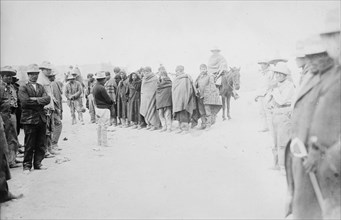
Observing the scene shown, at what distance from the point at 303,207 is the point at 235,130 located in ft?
18.0

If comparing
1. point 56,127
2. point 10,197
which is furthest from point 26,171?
point 56,127

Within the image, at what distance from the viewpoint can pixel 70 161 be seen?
18.9 feet

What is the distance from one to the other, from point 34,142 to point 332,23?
3977 millimetres

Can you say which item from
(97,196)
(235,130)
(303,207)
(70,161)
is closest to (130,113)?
(235,130)

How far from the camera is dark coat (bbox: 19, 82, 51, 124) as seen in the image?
4.75m

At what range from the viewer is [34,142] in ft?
16.2

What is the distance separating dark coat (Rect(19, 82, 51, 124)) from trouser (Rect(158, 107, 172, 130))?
4.00m

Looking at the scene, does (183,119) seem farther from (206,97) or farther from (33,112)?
(33,112)

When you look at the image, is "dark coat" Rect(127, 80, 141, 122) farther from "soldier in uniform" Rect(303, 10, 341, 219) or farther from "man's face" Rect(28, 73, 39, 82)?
"soldier in uniform" Rect(303, 10, 341, 219)

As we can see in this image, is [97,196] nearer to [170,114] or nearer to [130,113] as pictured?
[170,114]

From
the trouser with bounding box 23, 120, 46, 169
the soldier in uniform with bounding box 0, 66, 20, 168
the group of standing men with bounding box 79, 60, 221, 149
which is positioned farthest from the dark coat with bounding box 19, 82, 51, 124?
the group of standing men with bounding box 79, 60, 221, 149

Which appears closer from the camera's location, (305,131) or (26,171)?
(305,131)

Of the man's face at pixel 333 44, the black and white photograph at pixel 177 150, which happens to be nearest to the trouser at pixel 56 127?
the black and white photograph at pixel 177 150

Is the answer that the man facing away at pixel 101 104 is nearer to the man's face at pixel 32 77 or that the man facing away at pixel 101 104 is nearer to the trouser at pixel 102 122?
the trouser at pixel 102 122
